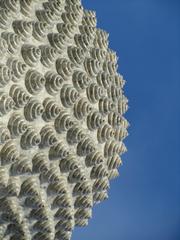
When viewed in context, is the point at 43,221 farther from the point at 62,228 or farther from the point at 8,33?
the point at 8,33

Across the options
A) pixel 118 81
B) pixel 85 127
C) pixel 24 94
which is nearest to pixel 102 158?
pixel 85 127

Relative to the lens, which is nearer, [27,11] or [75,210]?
[27,11]

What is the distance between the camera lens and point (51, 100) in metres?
3.05

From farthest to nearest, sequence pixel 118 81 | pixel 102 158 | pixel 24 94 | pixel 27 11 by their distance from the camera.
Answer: pixel 118 81 → pixel 102 158 → pixel 27 11 → pixel 24 94

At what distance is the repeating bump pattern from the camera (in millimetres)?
2896

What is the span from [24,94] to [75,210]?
0.84 m

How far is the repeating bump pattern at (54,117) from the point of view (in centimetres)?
290

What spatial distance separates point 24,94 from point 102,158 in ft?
2.27

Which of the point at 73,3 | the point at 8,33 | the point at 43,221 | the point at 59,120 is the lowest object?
the point at 43,221

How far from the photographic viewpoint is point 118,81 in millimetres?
3652

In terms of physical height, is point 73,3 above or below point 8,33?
above

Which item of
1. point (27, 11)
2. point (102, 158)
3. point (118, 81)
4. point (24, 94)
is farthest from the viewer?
point (118, 81)

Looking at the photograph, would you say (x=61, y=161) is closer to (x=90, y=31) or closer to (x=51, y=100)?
(x=51, y=100)

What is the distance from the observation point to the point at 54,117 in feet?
10.0
